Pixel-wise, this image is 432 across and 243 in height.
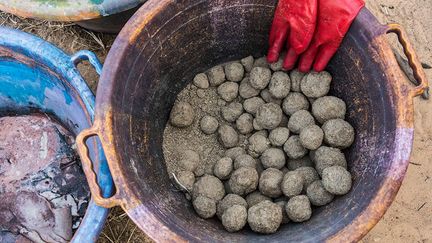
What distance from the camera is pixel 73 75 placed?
4.97ft

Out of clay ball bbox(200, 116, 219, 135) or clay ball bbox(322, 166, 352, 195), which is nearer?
Result: clay ball bbox(322, 166, 352, 195)

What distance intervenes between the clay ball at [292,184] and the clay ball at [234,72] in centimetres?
47

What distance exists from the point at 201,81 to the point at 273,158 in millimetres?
430

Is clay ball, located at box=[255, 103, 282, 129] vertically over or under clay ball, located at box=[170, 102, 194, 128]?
over

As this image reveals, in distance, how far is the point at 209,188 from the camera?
5.29 ft

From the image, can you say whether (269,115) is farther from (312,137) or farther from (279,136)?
(312,137)

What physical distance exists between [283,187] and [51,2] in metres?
1.00

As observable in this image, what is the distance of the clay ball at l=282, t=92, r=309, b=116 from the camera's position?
5.58 ft

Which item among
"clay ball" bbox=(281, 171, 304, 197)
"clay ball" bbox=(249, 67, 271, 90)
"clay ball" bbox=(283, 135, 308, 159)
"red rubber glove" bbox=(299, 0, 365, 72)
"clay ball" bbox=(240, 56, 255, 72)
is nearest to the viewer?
"red rubber glove" bbox=(299, 0, 365, 72)

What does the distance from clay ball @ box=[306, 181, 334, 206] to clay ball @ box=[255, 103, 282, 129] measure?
0.92 feet

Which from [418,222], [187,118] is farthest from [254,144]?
[418,222]

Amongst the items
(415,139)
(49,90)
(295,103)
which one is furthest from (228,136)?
(415,139)

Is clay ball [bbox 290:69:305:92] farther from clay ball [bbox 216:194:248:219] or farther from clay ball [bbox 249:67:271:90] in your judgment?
clay ball [bbox 216:194:248:219]

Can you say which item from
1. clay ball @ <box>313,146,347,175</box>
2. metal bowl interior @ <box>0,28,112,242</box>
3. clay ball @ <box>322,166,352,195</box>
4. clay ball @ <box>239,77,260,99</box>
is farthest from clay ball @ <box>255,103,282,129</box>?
metal bowl interior @ <box>0,28,112,242</box>
